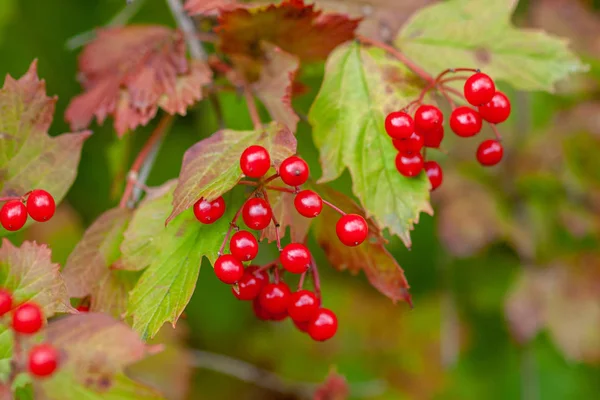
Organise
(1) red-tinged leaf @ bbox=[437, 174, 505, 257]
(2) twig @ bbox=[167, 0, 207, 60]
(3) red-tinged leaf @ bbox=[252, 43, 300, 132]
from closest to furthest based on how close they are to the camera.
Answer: (3) red-tinged leaf @ bbox=[252, 43, 300, 132] < (2) twig @ bbox=[167, 0, 207, 60] < (1) red-tinged leaf @ bbox=[437, 174, 505, 257]

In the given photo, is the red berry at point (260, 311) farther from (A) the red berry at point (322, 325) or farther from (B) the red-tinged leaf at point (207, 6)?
(B) the red-tinged leaf at point (207, 6)

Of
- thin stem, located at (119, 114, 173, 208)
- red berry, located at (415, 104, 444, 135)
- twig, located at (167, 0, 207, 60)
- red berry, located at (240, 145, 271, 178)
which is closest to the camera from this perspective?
red berry, located at (240, 145, 271, 178)

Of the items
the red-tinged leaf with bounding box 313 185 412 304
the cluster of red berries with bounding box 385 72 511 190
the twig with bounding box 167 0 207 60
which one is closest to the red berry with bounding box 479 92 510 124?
the cluster of red berries with bounding box 385 72 511 190

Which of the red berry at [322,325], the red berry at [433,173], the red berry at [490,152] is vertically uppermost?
the red berry at [433,173]

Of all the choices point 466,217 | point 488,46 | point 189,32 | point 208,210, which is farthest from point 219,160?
point 466,217

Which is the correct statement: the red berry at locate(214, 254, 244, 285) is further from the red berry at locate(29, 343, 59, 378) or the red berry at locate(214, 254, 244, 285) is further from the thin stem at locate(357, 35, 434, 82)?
the thin stem at locate(357, 35, 434, 82)

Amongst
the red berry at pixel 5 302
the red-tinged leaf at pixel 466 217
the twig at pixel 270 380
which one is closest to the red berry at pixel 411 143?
the red berry at pixel 5 302

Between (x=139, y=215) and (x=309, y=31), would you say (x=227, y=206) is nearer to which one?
(x=139, y=215)
